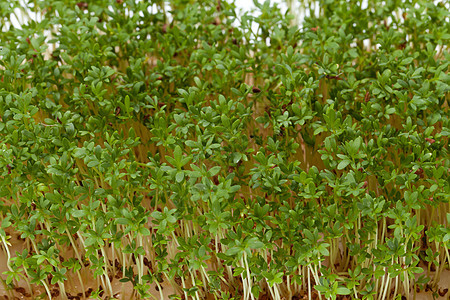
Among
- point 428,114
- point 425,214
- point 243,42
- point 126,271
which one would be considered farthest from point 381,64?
point 126,271

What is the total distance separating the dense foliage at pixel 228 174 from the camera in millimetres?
2035

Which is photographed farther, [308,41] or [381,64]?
[308,41]

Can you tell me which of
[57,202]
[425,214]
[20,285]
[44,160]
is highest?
[44,160]

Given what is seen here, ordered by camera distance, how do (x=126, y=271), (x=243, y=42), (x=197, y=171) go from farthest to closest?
(x=243, y=42) → (x=126, y=271) → (x=197, y=171)

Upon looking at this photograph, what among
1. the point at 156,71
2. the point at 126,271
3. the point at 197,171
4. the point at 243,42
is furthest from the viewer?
the point at 243,42

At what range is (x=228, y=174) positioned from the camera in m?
2.10

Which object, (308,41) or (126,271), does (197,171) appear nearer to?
(126,271)

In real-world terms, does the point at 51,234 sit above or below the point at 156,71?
below

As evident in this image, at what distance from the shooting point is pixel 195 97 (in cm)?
238

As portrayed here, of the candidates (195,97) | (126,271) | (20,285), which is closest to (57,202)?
(126,271)

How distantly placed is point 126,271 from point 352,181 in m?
0.85

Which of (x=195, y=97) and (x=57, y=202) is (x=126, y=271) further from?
(x=195, y=97)

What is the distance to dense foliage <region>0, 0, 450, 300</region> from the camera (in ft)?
6.68

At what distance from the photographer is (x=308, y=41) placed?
2.80 metres
